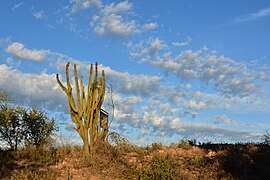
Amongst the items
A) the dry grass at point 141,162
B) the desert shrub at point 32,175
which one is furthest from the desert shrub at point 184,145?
the desert shrub at point 32,175

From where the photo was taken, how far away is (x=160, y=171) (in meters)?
13.5

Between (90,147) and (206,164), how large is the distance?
5.12m

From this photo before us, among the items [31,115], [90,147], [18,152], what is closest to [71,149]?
[90,147]

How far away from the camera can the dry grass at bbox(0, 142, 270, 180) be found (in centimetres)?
1369

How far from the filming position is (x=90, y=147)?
16.1 m

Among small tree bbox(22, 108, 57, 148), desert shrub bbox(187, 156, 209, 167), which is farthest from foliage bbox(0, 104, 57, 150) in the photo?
desert shrub bbox(187, 156, 209, 167)

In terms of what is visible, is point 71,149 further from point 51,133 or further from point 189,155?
point 189,155

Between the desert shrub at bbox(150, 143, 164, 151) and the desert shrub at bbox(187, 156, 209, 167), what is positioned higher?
the desert shrub at bbox(150, 143, 164, 151)

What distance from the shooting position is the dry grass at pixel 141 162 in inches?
539

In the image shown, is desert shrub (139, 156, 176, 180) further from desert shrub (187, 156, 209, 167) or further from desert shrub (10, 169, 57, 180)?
desert shrub (10, 169, 57, 180)

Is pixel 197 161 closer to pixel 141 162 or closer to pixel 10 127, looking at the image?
pixel 141 162

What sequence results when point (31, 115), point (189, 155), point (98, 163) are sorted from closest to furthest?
point (98, 163) → point (189, 155) → point (31, 115)

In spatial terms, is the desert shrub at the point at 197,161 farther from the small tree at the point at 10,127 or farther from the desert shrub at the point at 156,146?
the small tree at the point at 10,127

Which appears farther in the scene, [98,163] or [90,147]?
[90,147]
